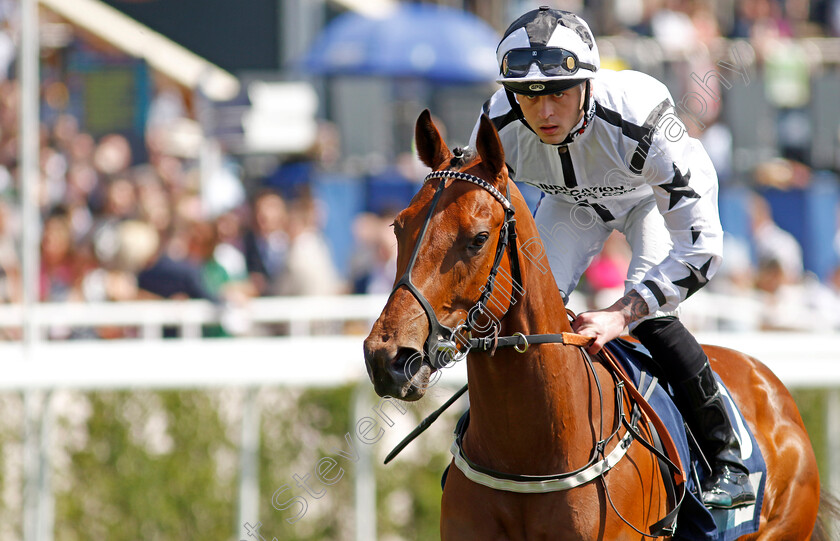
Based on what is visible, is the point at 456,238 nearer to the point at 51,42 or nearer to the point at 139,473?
the point at 139,473

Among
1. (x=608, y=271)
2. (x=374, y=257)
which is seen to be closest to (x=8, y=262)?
(x=374, y=257)

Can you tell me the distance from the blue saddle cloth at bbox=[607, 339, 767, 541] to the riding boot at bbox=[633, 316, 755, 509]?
0.05 m

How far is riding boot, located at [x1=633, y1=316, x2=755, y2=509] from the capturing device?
3.65 meters

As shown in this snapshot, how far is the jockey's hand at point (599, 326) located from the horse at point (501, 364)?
0.14 feet

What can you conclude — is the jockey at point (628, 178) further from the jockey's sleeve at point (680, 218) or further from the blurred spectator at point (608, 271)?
the blurred spectator at point (608, 271)

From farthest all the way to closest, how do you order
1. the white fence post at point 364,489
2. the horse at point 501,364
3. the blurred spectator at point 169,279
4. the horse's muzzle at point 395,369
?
1. the blurred spectator at point 169,279
2. the white fence post at point 364,489
3. the horse at point 501,364
4. the horse's muzzle at point 395,369

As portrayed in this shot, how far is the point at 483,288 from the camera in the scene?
2.91m

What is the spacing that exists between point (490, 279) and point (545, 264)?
1.16 feet

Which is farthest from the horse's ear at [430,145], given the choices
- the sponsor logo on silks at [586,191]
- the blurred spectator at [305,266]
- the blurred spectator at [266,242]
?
the blurred spectator at [266,242]

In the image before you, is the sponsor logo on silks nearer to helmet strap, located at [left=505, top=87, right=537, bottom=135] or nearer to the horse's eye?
helmet strap, located at [left=505, top=87, right=537, bottom=135]

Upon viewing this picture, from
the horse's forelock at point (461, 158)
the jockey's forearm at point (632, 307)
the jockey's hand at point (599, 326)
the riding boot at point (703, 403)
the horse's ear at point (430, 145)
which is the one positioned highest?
the horse's ear at point (430, 145)

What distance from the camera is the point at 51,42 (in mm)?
9875

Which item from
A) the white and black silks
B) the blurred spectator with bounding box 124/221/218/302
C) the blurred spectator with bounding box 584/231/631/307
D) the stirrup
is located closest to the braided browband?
the white and black silks

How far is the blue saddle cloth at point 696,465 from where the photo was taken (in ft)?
11.7
